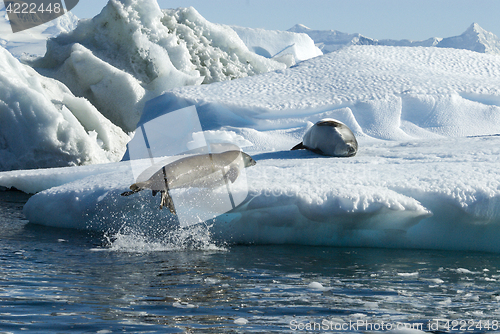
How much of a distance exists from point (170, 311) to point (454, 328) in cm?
132

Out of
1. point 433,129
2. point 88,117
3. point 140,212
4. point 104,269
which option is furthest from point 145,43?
point 104,269

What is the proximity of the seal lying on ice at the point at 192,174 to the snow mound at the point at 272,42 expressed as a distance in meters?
17.4

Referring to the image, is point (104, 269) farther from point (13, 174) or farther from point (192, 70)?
point (192, 70)

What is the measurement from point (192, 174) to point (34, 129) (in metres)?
6.03

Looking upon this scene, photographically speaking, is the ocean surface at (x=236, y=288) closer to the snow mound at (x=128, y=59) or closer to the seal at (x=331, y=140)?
the seal at (x=331, y=140)

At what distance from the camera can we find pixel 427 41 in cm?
3991

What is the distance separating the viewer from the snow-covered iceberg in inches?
151

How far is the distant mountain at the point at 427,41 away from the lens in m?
34.6

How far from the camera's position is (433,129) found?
823 centimetres

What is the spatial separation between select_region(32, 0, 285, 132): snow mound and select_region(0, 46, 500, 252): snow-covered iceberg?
3235mm
